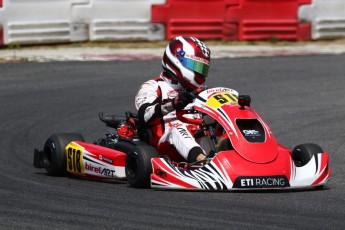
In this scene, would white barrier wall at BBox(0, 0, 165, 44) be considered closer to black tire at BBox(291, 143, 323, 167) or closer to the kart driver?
the kart driver

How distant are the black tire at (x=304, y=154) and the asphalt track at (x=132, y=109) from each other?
0.26 m

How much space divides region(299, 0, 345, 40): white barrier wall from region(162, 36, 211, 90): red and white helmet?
894cm

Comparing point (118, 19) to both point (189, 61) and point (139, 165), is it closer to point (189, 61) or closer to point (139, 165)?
point (189, 61)

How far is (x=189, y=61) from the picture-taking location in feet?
26.0

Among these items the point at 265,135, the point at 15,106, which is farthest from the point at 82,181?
the point at 15,106

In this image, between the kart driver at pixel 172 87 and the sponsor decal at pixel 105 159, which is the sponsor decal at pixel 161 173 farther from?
the sponsor decal at pixel 105 159

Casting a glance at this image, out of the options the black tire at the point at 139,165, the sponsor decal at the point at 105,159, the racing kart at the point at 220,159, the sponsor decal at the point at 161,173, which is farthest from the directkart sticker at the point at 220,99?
the sponsor decal at the point at 105,159

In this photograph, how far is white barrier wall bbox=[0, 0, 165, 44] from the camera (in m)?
14.5

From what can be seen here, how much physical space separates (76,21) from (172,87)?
24.0ft

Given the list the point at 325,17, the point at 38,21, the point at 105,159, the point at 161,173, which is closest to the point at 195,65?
the point at 105,159

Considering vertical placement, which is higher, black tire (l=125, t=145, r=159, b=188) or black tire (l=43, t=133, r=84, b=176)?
black tire (l=125, t=145, r=159, b=188)

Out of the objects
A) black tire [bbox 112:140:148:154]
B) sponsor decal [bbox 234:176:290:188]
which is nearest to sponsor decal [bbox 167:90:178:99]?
black tire [bbox 112:140:148:154]

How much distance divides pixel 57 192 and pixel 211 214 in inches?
52.5

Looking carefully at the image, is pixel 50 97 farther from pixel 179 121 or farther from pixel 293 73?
pixel 179 121
